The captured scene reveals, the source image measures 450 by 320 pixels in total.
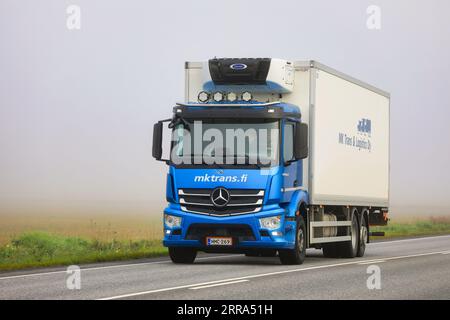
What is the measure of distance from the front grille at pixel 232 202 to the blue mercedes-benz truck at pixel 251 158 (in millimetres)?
19

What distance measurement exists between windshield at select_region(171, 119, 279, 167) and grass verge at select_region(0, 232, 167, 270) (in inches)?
135

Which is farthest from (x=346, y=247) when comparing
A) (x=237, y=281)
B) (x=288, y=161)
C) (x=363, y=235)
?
(x=237, y=281)

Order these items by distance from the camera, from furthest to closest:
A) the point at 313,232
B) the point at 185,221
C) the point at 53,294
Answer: the point at 313,232 → the point at 185,221 → the point at 53,294

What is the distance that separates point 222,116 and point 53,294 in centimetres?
688

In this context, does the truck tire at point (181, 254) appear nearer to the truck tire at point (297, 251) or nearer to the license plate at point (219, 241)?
the license plate at point (219, 241)

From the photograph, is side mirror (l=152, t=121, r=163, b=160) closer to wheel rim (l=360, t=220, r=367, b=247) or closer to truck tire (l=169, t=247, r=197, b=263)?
truck tire (l=169, t=247, r=197, b=263)

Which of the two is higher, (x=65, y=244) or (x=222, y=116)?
(x=222, y=116)

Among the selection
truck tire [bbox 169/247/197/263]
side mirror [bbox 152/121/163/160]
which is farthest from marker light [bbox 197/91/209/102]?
truck tire [bbox 169/247/197/263]

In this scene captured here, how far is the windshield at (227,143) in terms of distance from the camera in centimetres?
1986

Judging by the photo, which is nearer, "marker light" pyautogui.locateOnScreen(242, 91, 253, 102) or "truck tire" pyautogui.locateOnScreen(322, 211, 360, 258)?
"marker light" pyautogui.locateOnScreen(242, 91, 253, 102)

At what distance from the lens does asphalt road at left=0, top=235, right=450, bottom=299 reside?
14203 mm
